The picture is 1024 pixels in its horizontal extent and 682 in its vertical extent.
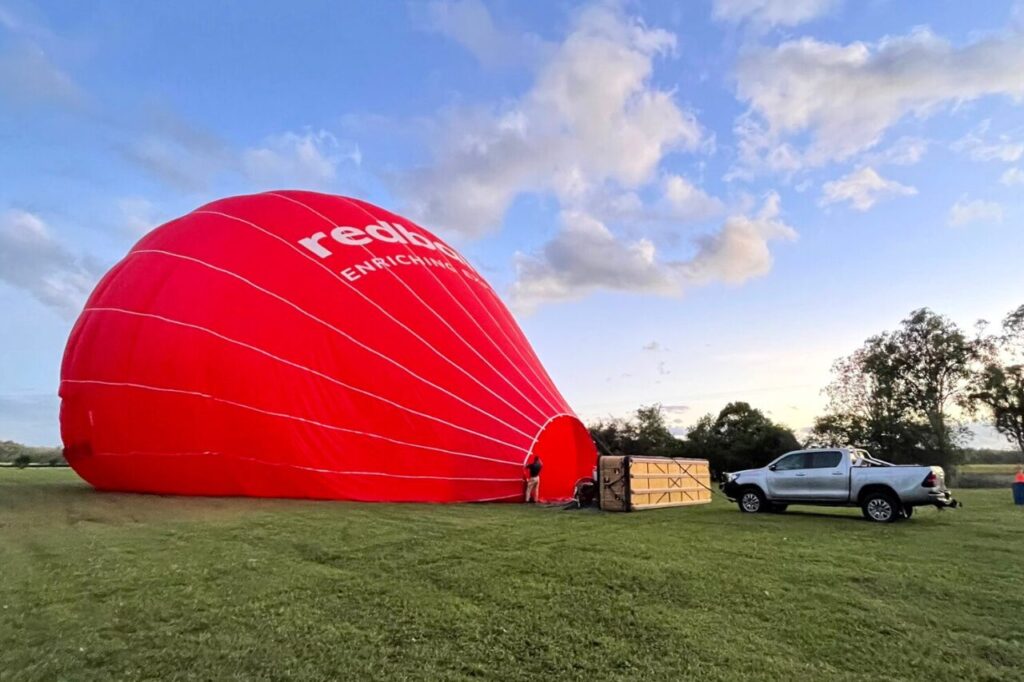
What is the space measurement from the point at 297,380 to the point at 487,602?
7.03 m

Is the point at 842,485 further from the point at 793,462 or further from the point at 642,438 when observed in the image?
the point at 642,438

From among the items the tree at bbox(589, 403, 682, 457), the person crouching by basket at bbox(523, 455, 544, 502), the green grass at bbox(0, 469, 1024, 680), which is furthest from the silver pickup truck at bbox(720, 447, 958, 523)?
the tree at bbox(589, 403, 682, 457)

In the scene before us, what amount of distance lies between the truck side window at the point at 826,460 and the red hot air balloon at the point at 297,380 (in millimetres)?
4568

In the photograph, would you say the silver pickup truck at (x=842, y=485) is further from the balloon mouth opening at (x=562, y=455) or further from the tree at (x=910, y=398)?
the tree at (x=910, y=398)

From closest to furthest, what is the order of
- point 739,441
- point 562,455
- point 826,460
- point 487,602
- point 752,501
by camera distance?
1. point 487,602
2. point 826,460
3. point 752,501
4. point 562,455
5. point 739,441

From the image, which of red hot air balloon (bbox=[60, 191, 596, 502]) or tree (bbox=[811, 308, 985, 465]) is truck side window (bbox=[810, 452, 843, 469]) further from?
tree (bbox=[811, 308, 985, 465])

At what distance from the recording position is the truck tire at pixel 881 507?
11.6 m

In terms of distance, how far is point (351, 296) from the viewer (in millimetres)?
12055

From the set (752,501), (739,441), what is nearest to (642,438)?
(739,441)

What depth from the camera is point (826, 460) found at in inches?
496

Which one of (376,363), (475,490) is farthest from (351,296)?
(475,490)

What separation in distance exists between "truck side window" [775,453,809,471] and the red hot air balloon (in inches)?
161

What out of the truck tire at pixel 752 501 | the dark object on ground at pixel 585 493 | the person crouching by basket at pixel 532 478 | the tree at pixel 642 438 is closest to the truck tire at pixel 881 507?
the truck tire at pixel 752 501

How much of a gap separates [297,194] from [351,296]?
12.0 feet
